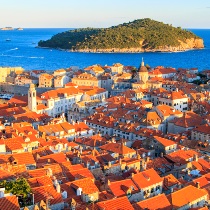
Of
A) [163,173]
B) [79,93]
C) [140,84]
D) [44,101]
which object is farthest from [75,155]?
[140,84]

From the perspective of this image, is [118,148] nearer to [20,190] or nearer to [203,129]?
[203,129]

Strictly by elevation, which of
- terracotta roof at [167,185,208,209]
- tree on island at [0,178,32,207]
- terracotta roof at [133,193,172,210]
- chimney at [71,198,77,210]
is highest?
tree on island at [0,178,32,207]

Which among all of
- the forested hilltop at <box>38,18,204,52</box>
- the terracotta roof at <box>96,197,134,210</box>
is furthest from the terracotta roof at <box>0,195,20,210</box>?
the forested hilltop at <box>38,18,204,52</box>

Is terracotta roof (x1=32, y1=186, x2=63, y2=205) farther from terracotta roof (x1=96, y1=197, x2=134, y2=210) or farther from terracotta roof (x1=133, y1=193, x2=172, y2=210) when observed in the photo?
terracotta roof (x1=133, y1=193, x2=172, y2=210)

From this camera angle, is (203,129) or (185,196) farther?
(203,129)

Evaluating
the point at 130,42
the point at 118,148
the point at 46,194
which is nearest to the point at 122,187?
the point at 46,194

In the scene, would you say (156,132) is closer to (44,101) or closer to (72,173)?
(72,173)

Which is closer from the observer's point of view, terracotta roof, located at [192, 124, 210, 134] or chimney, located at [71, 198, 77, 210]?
chimney, located at [71, 198, 77, 210]

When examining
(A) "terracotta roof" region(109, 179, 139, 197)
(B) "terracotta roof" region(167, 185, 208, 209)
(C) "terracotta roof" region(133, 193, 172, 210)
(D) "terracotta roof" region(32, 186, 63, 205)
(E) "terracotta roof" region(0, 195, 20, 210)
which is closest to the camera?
(E) "terracotta roof" region(0, 195, 20, 210)

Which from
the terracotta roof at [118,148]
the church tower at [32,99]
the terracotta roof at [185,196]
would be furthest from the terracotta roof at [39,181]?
the church tower at [32,99]
